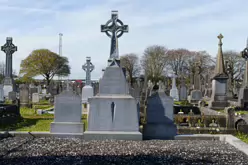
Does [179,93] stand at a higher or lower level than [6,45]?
lower

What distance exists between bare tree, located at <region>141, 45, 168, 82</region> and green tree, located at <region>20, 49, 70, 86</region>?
844 inches

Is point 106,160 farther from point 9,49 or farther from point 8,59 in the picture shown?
point 8,59

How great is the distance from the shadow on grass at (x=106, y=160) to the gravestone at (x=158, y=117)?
2.32 metres

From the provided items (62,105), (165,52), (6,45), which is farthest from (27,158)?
(165,52)

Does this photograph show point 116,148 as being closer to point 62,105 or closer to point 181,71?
point 62,105

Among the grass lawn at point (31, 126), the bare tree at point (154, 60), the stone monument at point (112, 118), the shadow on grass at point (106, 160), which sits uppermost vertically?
the bare tree at point (154, 60)

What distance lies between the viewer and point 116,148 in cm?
669

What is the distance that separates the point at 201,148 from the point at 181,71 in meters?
55.9

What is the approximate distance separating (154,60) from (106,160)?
166 ft

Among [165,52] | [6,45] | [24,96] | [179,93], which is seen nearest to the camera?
[24,96]

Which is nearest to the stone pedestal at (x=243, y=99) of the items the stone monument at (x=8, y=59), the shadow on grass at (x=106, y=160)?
the shadow on grass at (x=106, y=160)

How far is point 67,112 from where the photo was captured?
860cm

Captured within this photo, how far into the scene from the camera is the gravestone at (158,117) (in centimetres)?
827

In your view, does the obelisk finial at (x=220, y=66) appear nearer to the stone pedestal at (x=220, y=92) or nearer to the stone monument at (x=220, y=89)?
the stone monument at (x=220, y=89)
